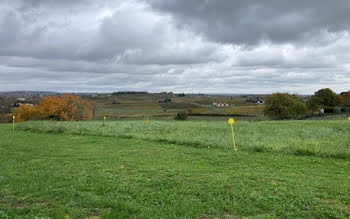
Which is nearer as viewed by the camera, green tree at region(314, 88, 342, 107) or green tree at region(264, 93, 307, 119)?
green tree at region(264, 93, 307, 119)

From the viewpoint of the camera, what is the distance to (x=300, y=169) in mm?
7996

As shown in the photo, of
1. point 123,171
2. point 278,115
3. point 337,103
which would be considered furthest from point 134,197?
point 337,103

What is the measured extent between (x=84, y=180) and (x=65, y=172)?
4.25 feet

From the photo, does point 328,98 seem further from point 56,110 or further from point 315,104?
point 56,110

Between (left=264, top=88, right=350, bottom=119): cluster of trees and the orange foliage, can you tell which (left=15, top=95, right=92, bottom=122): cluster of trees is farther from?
(left=264, top=88, right=350, bottom=119): cluster of trees

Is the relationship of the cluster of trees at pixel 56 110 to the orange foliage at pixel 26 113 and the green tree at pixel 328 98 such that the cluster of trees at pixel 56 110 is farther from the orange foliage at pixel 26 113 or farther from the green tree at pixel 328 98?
the green tree at pixel 328 98

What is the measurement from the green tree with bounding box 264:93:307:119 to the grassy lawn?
4606cm

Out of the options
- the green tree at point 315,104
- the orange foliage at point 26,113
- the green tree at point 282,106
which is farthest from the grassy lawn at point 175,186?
the green tree at point 315,104

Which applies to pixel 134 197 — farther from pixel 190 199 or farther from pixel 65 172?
pixel 65 172

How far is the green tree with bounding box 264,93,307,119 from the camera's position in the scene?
52.8m

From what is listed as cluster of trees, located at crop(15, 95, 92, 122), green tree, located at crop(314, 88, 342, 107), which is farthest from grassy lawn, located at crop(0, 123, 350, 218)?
green tree, located at crop(314, 88, 342, 107)

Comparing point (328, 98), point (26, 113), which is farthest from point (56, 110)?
point (328, 98)

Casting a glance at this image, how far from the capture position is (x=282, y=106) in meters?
53.2

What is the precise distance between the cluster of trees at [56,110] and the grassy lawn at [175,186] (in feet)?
92.8
